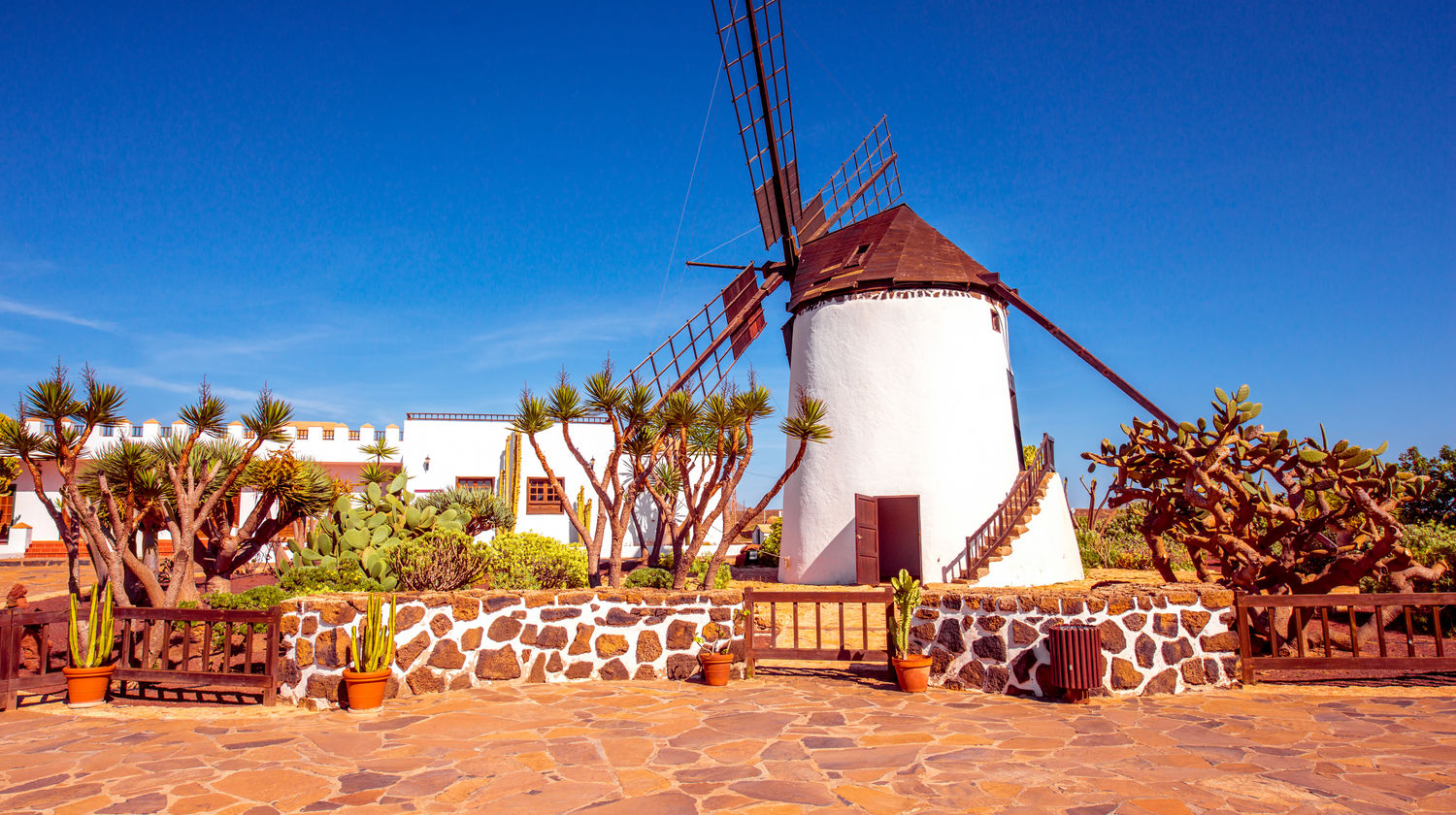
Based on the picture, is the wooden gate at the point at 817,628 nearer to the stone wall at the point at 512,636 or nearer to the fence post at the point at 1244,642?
the stone wall at the point at 512,636

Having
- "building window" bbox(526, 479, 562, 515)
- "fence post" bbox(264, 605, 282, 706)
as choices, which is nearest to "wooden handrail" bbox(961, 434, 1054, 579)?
"fence post" bbox(264, 605, 282, 706)

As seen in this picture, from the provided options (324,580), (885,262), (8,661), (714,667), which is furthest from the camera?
(885,262)

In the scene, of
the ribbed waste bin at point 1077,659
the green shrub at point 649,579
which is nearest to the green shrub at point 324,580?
the green shrub at point 649,579

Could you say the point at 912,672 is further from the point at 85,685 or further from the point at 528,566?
the point at 85,685

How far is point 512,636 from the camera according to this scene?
24.2ft

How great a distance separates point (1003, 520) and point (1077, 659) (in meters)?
8.68

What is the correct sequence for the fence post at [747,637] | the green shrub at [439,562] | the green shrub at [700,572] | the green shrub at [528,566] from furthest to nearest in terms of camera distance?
the green shrub at [700,572]
the green shrub at [528,566]
the green shrub at [439,562]
the fence post at [747,637]

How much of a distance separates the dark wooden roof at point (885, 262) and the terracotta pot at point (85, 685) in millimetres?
12733

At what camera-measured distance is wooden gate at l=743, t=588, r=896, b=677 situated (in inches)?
289

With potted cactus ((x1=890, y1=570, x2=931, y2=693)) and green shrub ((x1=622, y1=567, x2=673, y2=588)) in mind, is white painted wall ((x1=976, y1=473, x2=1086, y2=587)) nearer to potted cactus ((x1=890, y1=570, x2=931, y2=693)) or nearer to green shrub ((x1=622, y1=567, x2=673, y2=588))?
green shrub ((x1=622, y1=567, x2=673, y2=588))

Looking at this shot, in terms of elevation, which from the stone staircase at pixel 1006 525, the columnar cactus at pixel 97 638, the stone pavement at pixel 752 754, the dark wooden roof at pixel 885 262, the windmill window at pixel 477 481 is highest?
the dark wooden roof at pixel 885 262

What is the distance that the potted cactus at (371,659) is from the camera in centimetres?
649

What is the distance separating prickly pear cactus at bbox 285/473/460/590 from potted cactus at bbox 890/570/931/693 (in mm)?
6366

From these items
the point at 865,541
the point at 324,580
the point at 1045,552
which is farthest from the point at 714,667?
the point at 1045,552
